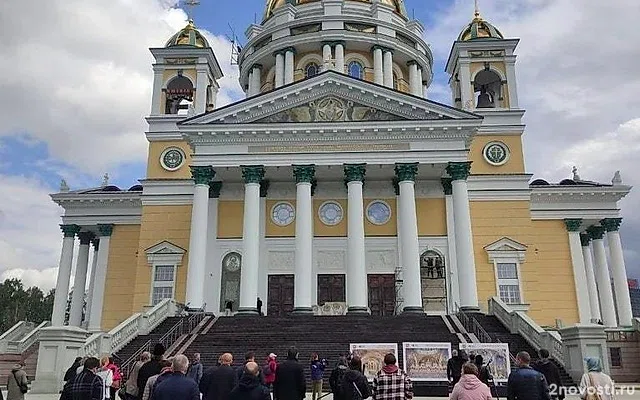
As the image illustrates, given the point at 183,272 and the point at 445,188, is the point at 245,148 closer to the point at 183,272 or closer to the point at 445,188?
the point at 183,272

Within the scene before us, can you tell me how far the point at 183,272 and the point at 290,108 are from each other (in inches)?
402

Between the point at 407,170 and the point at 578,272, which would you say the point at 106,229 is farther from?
the point at 578,272

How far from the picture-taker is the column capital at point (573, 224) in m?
34.3

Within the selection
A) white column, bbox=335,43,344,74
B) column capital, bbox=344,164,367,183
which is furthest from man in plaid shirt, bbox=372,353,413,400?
white column, bbox=335,43,344,74

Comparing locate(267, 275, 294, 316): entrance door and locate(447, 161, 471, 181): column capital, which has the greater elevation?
locate(447, 161, 471, 181): column capital

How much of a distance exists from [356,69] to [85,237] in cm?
A: 2213

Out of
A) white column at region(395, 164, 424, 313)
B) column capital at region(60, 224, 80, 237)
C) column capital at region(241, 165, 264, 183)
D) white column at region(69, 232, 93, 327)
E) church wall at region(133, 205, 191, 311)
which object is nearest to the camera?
white column at region(395, 164, 424, 313)

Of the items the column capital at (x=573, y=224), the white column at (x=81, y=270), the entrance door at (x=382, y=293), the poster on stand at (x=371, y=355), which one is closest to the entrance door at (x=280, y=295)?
the entrance door at (x=382, y=293)

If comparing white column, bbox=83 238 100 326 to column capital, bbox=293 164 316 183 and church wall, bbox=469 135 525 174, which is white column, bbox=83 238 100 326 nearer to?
column capital, bbox=293 164 316 183

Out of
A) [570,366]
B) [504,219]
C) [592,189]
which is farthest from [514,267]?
[570,366]

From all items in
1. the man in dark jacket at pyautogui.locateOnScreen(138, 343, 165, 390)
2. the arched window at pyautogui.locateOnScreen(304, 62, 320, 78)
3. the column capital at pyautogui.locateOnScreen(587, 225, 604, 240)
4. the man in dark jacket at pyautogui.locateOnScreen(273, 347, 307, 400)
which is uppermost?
the arched window at pyautogui.locateOnScreen(304, 62, 320, 78)

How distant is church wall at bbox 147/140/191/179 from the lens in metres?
33.8

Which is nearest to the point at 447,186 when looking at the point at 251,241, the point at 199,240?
the point at 251,241

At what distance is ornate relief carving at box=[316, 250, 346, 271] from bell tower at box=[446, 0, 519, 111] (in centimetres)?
1230
